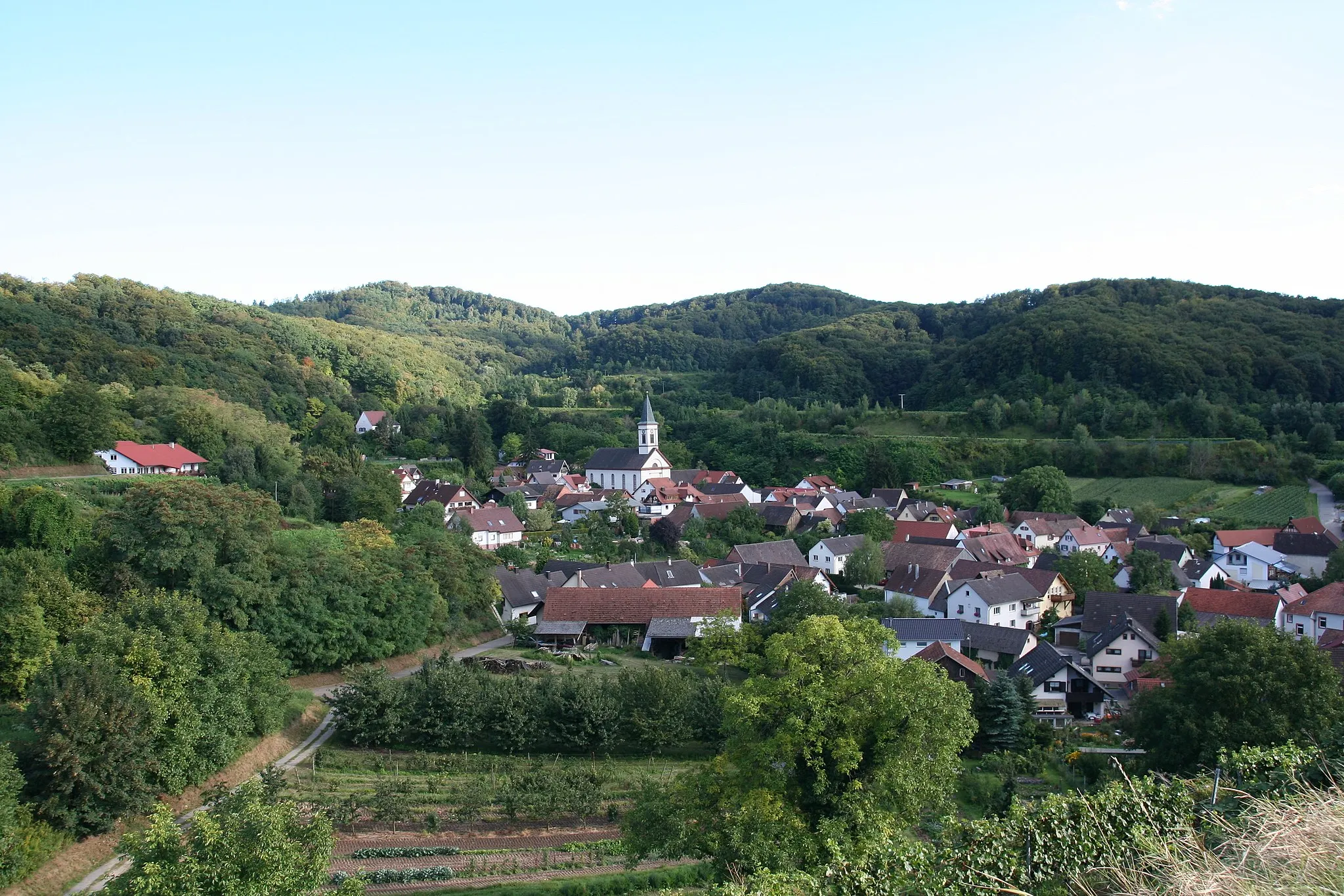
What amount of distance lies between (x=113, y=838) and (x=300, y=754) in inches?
166

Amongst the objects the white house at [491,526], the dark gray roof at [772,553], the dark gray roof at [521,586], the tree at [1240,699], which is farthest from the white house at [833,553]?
the tree at [1240,699]

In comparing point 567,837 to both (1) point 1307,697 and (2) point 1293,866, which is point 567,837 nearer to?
(2) point 1293,866

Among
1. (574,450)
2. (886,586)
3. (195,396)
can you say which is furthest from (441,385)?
(886,586)

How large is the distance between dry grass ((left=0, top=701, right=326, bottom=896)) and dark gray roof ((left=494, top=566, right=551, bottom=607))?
410 inches

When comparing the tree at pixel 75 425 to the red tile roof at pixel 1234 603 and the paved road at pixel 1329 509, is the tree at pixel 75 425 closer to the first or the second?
the red tile roof at pixel 1234 603

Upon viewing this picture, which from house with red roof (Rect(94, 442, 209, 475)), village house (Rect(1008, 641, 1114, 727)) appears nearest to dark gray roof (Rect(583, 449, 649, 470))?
house with red roof (Rect(94, 442, 209, 475))

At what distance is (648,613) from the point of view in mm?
27047

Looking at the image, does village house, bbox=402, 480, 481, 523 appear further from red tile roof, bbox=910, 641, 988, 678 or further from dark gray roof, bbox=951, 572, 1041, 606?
red tile roof, bbox=910, 641, 988, 678

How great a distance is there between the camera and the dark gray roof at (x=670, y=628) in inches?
1010

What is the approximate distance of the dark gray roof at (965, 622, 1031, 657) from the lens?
24281 millimetres

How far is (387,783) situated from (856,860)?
1077cm

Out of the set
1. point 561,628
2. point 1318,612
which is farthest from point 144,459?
point 1318,612

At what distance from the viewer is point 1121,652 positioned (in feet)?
78.6

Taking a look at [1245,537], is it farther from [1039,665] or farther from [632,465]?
A: [632,465]
